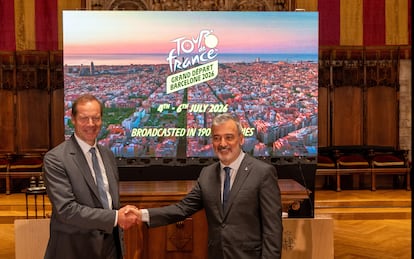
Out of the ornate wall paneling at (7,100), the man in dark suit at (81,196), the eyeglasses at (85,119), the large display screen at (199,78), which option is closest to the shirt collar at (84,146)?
the man in dark suit at (81,196)

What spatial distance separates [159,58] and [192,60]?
0.35m

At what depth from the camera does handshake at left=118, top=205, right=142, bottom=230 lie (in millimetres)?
2779

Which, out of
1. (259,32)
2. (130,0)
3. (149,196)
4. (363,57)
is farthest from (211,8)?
(149,196)

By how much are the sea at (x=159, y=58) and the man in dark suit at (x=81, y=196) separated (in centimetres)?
331

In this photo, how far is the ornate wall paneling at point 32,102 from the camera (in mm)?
9578

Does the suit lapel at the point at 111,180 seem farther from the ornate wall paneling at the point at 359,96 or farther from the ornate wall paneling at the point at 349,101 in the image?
the ornate wall paneling at the point at 349,101

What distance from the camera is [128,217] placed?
9.30 feet

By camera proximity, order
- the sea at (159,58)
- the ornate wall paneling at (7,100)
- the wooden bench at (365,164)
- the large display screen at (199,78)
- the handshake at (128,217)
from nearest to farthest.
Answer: the handshake at (128,217), the sea at (159,58), the large display screen at (199,78), the wooden bench at (365,164), the ornate wall paneling at (7,100)

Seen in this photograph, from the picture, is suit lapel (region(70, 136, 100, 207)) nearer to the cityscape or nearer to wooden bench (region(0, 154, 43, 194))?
the cityscape

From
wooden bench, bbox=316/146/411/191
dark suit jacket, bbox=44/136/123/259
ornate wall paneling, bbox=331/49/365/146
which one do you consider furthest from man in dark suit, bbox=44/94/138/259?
ornate wall paneling, bbox=331/49/365/146

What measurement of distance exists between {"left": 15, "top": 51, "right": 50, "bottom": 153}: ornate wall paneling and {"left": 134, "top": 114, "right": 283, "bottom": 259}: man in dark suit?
7.34 meters

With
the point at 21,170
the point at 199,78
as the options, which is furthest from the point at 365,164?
the point at 21,170

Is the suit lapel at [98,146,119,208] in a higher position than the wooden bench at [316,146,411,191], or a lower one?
higher

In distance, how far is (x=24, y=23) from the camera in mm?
9344
